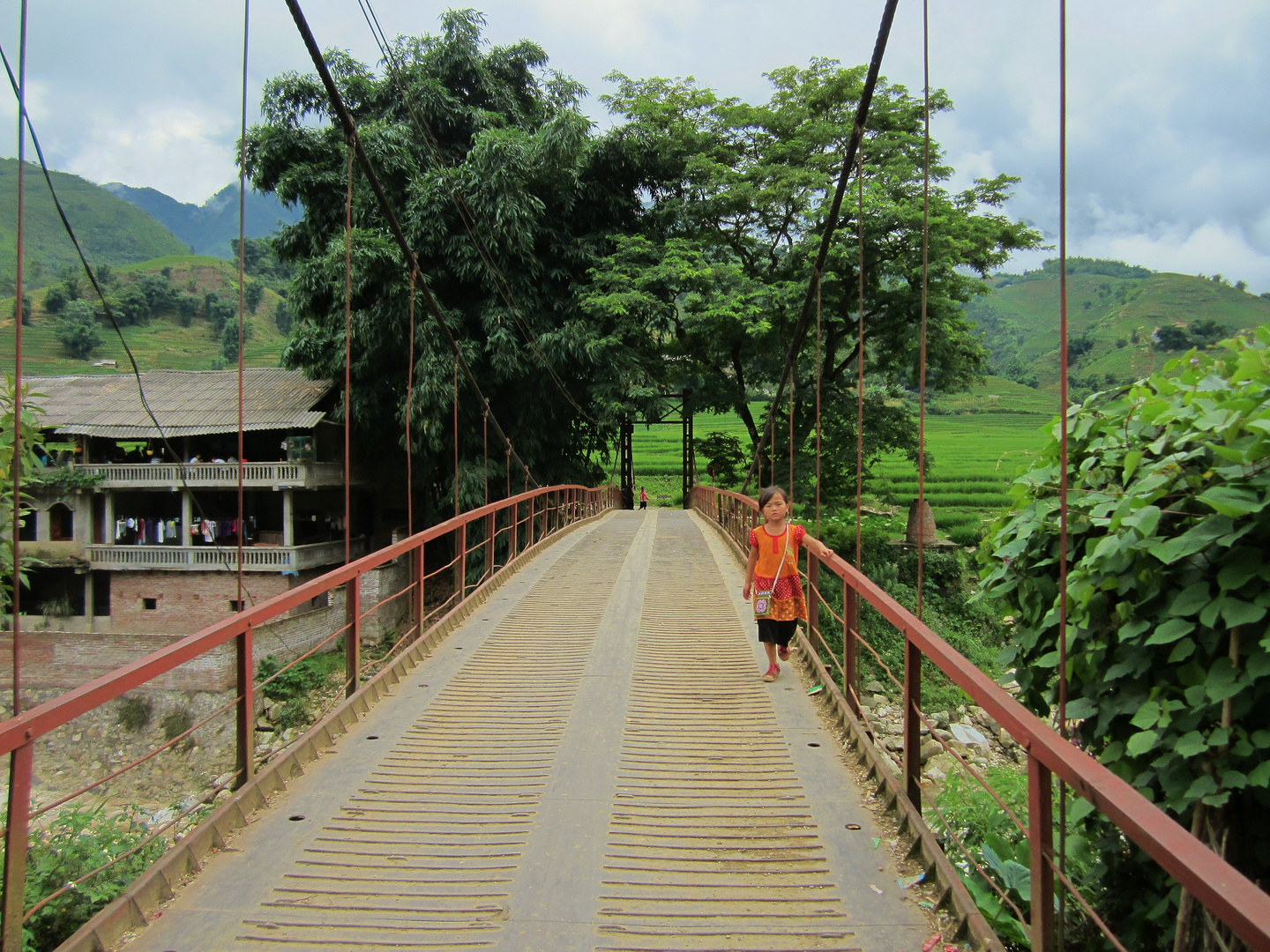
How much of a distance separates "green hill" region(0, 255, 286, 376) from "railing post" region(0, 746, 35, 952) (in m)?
24.8

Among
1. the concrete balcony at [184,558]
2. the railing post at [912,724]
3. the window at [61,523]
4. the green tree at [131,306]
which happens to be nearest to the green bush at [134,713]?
the concrete balcony at [184,558]

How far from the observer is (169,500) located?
19.6m

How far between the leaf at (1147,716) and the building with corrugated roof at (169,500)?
52.2 ft

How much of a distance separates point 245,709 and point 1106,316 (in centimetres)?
3750

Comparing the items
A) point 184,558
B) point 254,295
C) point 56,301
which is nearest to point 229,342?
point 56,301

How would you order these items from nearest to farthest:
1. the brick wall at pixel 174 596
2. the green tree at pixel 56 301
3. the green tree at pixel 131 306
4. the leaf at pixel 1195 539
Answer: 1. the leaf at pixel 1195 539
2. the brick wall at pixel 174 596
3. the green tree at pixel 56 301
4. the green tree at pixel 131 306

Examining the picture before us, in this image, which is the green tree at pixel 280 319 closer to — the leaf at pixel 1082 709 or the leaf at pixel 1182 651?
the leaf at pixel 1082 709

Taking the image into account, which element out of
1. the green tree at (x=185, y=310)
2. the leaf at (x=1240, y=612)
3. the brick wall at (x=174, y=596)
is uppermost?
the green tree at (x=185, y=310)

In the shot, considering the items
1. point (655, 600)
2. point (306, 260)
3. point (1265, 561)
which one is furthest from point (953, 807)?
point (306, 260)

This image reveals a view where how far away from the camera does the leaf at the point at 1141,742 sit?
1.92 meters

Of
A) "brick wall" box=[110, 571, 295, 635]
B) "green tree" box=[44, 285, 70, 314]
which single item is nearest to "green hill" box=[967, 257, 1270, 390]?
"brick wall" box=[110, 571, 295, 635]

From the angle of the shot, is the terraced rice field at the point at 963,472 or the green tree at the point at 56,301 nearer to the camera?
the terraced rice field at the point at 963,472

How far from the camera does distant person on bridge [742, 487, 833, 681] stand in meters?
4.17

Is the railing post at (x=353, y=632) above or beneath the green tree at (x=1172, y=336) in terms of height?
beneath
